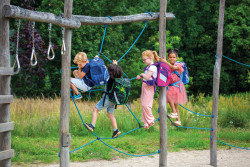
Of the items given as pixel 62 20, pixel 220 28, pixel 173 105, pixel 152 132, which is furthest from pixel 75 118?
pixel 62 20

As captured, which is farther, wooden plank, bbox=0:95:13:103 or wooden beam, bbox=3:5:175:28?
wooden plank, bbox=0:95:13:103

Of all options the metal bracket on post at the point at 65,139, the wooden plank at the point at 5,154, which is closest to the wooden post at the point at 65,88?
the metal bracket on post at the point at 65,139

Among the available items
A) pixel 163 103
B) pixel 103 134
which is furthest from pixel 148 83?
pixel 103 134

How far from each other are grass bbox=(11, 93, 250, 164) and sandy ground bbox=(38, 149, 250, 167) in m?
0.30

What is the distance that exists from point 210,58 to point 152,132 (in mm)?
12106

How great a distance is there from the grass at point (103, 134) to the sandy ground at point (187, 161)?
303 mm

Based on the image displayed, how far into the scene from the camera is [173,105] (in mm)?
6570

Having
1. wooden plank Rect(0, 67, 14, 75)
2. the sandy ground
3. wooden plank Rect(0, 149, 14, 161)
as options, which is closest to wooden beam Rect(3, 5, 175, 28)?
wooden plank Rect(0, 67, 14, 75)

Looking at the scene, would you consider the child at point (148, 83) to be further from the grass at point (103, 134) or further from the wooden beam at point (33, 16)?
the grass at point (103, 134)

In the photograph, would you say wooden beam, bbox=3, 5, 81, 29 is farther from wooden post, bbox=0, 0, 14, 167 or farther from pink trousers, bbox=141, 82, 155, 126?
pink trousers, bbox=141, 82, 155, 126

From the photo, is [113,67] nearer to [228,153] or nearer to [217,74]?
[217,74]

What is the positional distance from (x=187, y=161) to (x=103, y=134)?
8.48 ft

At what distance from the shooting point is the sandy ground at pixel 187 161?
738 cm

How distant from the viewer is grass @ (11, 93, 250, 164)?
7969 millimetres
